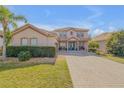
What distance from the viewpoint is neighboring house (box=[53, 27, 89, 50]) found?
44094mm

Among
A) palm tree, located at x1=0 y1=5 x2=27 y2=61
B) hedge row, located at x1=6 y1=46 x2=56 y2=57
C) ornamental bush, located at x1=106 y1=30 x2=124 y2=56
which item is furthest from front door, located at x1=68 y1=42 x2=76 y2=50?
palm tree, located at x1=0 y1=5 x2=27 y2=61

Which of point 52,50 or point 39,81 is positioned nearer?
point 39,81

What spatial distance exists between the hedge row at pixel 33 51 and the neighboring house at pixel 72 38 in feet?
58.5

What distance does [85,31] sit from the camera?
45094mm

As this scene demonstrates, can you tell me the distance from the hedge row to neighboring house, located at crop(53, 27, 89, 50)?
17825 mm

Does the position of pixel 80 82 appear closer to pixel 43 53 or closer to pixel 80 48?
pixel 43 53

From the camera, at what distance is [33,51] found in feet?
84.9

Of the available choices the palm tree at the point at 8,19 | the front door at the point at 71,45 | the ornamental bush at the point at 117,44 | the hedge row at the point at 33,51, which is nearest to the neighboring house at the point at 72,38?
the front door at the point at 71,45

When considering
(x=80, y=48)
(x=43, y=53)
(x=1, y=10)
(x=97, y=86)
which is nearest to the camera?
(x=97, y=86)

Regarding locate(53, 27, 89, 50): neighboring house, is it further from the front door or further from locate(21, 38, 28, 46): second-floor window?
locate(21, 38, 28, 46): second-floor window

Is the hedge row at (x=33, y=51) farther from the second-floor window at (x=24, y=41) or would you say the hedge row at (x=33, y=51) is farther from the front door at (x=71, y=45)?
the front door at (x=71, y=45)
